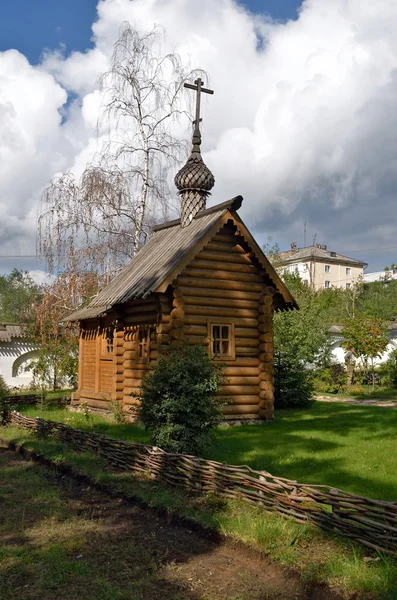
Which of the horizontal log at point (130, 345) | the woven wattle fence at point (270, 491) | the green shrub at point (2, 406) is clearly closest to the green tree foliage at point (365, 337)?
the horizontal log at point (130, 345)

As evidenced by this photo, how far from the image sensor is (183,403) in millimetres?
9523

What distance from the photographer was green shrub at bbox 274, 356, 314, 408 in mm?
20297

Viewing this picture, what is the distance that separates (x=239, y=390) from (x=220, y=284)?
9.89 ft

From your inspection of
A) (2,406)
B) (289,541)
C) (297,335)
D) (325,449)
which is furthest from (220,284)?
(289,541)

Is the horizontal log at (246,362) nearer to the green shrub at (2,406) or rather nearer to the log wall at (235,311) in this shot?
the log wall at (235,311)

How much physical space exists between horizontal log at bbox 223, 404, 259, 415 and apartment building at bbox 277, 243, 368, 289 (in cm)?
5977

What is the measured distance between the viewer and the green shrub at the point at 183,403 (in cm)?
954

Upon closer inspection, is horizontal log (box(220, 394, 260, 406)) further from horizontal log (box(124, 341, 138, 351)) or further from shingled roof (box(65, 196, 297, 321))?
horizontal log (box(124, 341, 138, 351))

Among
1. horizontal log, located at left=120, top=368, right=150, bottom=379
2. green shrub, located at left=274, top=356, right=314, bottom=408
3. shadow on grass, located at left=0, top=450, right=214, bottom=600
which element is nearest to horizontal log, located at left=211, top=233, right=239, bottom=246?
horizontal log, located at left=120, top=368, right=150, bottom=379

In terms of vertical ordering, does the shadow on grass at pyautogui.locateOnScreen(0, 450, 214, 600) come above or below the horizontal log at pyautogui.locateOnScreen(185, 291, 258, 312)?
below

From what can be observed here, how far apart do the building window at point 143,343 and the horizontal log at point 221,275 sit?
2.03 meters

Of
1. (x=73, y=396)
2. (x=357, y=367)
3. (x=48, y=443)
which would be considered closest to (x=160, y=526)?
(x=48, y=443)

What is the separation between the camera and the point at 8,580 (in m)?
5.45

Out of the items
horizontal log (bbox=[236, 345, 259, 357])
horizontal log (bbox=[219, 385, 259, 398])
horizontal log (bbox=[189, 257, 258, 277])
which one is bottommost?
horizontal log (bbox=[219, 385, 259, 398])
